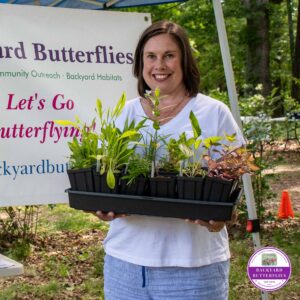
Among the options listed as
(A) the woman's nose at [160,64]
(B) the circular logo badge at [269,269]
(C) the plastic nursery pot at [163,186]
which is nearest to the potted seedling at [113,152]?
(C) the plastic nursery pot at [163,186]

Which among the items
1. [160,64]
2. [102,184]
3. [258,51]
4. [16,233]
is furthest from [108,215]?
[258,51]

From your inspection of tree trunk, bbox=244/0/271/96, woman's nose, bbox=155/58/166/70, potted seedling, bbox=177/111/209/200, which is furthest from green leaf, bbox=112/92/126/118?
tree trunk, bbox=244/0/271/96

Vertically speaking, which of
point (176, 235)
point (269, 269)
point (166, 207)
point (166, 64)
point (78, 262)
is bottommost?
point (78, 262)

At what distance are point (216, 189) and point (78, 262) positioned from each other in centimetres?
319

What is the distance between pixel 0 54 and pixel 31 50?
7.2 inches

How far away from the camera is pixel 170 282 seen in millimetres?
1835

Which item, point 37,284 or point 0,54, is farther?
point 37,284

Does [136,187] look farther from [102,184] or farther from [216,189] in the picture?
[216,189]

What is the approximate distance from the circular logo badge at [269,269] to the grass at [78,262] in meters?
1.97

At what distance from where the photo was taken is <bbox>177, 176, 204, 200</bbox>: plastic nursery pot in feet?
5.90

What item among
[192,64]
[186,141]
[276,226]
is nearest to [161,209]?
[186,141]

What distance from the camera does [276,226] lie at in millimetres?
5762

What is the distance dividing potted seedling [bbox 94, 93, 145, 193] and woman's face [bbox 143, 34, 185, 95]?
18 cm

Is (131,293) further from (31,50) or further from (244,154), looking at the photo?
(31,50)
